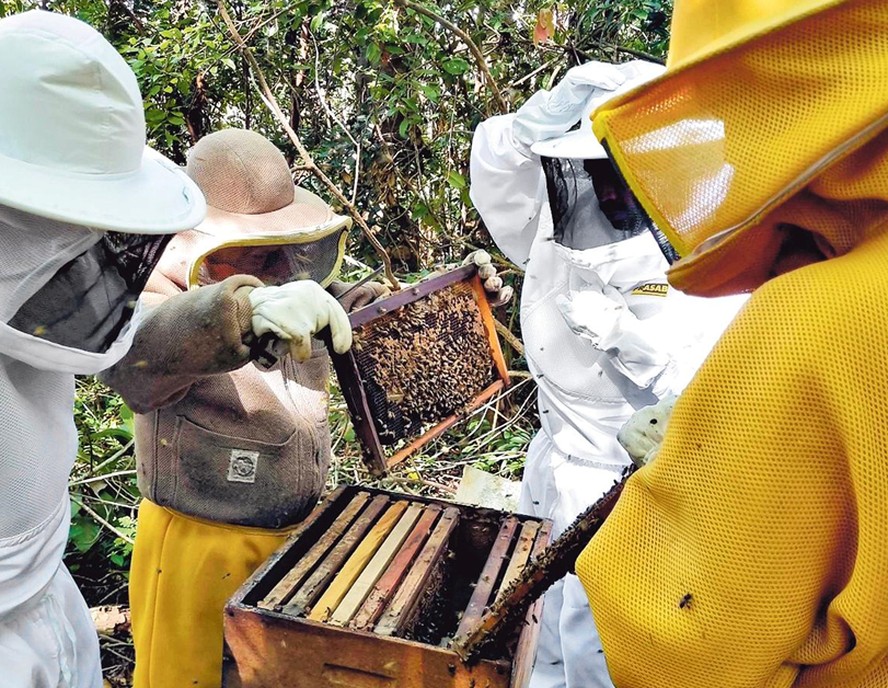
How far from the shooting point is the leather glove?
2.64 meters

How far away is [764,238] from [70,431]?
156 cm

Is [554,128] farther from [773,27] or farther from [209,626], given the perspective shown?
[209,626]

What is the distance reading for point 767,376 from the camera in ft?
2.70

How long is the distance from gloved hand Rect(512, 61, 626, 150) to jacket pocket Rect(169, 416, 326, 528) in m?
1.56

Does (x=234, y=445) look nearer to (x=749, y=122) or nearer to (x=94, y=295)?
(x=94, y=295)

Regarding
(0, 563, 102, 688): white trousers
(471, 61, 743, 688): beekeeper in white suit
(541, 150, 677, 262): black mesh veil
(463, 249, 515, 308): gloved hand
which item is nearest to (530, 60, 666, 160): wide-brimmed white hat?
(471, 61, 743, 688): beekeeper in white suit

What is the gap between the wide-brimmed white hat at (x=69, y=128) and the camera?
1.22 metres

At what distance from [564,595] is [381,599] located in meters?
1.34

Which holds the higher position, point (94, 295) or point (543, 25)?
point (543, 25)

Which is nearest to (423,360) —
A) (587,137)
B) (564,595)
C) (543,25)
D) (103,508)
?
(587,137)

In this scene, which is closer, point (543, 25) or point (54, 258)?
point (54, 258)

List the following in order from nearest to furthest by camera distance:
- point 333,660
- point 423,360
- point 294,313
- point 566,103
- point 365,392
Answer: point 333,660
point 294,313
point 365,392
point 423,360
point 566,103

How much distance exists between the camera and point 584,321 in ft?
8.51

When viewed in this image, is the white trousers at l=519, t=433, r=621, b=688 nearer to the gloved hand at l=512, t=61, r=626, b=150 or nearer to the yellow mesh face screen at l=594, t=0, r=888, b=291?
the gloved hand at l=512, t=61, r=626, b=150
